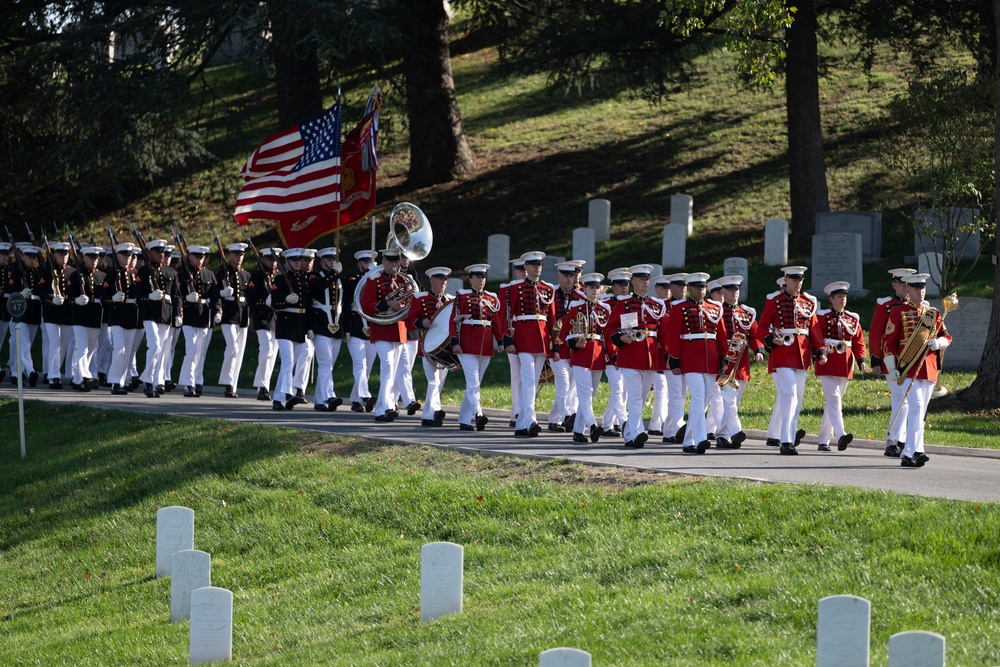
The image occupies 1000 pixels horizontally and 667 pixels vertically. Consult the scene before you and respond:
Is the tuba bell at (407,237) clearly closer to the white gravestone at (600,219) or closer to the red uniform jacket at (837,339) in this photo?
the red uniform jacket at (837,339)

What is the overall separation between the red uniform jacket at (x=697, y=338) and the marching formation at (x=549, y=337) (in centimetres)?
2

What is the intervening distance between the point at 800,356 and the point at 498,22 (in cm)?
1731

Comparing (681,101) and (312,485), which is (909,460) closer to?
(312,485)

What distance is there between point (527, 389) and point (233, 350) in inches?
232

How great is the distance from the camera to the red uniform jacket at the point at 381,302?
53.3ft

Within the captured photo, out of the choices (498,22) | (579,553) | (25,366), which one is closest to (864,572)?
(579,553)

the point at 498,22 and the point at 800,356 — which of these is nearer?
the point at 800,356

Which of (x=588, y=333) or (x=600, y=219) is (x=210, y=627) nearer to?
(x=588, y=333)

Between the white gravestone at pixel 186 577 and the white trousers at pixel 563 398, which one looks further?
the white trousers at pixel 563 398

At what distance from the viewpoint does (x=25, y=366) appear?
2147 cm

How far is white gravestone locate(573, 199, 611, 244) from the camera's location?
2858cm

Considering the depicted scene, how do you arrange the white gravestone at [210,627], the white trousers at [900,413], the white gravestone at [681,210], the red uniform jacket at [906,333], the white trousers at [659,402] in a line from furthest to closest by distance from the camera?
the white gravestone at [681,210] < the white trousers at [659,402] < the white trousers at [900,413] < the red uniform jacket at [906,333] < the white gravestone at [210,627]

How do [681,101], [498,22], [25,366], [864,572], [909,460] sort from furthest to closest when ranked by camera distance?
[681,101] → [498,22] → [25,366] → [909,460] → [864,572]

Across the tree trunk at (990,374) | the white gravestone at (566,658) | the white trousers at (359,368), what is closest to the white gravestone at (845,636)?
the white gravestone at (566,658)
